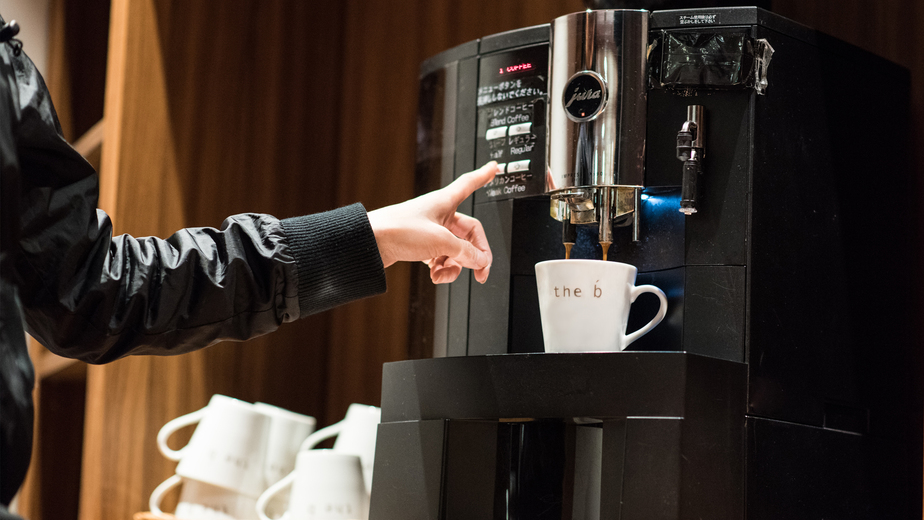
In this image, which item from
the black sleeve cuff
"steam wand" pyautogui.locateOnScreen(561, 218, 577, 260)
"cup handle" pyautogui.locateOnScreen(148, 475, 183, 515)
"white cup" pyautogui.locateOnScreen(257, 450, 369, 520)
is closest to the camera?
the black sleeve cuff

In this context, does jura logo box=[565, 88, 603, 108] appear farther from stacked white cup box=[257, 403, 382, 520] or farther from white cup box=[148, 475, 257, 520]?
white cup box=[148, 475, 257, 520]

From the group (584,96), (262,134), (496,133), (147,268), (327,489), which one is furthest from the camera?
(262,134)

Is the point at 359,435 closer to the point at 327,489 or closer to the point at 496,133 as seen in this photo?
the point at 327,489

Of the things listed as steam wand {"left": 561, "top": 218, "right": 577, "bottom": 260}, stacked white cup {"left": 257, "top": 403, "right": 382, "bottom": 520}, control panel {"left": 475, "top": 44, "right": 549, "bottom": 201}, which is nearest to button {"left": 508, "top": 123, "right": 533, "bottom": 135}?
control panel {"left": 475, "top": 44, "right": 549, "bottom": 201}

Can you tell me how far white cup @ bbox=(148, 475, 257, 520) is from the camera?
3.75 feet

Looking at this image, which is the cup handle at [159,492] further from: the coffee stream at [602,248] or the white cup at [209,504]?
the coffee stream at [602,248]

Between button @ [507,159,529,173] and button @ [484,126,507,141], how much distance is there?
3 centimetres

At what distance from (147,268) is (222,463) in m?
0.50

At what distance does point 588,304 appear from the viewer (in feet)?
2.53

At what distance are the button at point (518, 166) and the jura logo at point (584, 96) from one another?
0.28ft

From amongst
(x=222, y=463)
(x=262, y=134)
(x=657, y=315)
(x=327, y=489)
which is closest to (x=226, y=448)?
(x=222, y=463)

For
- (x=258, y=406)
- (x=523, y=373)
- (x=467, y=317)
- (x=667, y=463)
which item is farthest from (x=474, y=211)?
(x=258, y=406)

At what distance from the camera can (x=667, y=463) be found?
2.23 feet

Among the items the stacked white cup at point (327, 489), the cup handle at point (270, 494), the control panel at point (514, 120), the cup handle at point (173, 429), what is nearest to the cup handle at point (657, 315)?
the control panel at point (514, 120)
